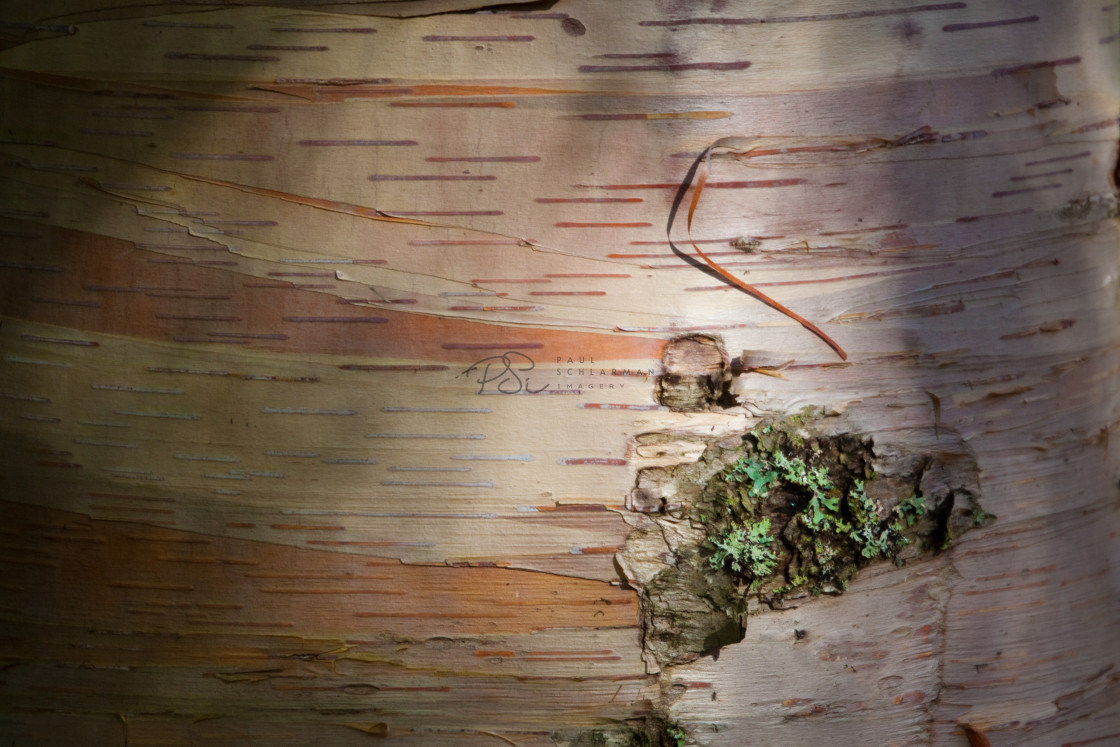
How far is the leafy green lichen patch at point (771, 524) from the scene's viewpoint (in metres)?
0.96

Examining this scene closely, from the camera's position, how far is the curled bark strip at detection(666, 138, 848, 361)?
3.05ft

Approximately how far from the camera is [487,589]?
38.3 inches

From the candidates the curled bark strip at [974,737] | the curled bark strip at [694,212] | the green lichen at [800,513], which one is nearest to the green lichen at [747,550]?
the green lichen at [800,513]

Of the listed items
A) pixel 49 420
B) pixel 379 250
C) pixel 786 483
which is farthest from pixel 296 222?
pixel 786 483

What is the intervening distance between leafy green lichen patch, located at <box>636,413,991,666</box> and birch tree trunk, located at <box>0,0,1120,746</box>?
23 millimetres

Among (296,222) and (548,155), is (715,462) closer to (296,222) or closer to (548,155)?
(548,155)

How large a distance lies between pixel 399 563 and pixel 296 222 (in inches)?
21.7

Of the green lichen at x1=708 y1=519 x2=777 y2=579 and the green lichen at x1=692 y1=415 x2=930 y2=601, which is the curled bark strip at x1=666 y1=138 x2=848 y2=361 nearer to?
the green lichen at x1=692 y1=415 x2=930 y2=601

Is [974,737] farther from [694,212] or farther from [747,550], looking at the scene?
[694,212]

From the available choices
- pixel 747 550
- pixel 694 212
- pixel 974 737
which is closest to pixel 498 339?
pixel 694 212

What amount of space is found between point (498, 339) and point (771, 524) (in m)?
0.52

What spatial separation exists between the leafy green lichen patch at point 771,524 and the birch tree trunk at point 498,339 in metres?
0.02

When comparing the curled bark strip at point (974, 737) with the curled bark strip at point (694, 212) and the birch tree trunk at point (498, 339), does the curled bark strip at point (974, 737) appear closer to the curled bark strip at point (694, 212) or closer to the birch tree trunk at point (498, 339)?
the birch tree trunk at point (498, 339)

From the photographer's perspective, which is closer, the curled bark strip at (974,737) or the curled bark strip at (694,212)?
the curled bark strip at (694,212)
